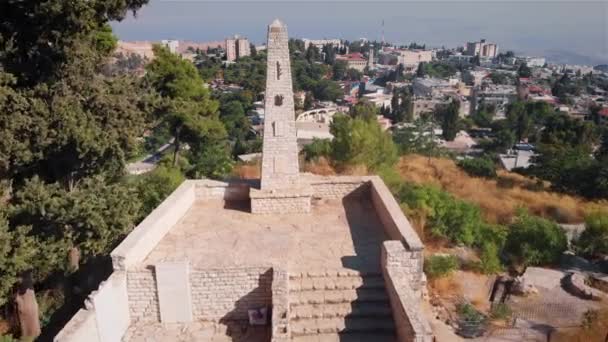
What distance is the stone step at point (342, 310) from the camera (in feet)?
22.6

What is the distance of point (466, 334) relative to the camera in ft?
25.8

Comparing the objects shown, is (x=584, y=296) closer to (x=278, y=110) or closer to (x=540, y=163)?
(x=278, y=110)

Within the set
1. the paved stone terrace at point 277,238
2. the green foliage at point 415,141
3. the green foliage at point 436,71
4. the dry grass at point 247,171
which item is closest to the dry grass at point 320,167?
the dry grass at point 247,171

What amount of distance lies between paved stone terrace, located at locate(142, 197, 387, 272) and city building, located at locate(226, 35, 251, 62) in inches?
5068

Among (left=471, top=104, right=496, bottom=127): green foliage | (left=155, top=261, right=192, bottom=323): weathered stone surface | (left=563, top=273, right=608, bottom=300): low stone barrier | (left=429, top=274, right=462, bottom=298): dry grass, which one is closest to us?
(left=155, top=261, right=192, bottom=323): weathered stone surface

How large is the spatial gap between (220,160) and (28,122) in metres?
A: 10.4

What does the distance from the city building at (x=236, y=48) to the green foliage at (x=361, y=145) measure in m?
122

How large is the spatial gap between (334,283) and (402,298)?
48.5 inches

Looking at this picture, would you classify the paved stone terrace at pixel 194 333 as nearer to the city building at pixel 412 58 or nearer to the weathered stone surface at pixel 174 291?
the weathered stone surface at pixel 174 291

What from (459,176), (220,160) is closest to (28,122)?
(220,160)

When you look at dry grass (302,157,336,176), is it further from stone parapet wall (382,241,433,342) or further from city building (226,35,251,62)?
city building (226,35,251,62)

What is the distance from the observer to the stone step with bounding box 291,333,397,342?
6.61 meters

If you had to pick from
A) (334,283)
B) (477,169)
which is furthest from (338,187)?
(477,169)

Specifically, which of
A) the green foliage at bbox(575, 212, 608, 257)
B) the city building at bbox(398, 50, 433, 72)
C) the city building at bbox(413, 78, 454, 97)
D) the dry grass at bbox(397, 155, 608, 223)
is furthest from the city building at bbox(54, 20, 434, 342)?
the city building at bbox(398, 50, 433, 72)
